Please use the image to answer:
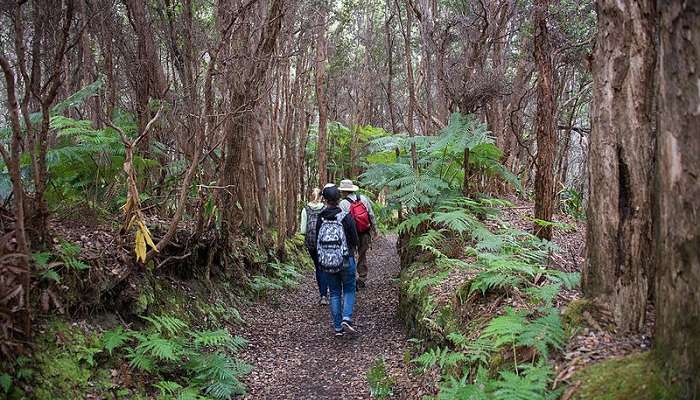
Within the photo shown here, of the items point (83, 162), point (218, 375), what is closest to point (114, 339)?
point (218, 375)

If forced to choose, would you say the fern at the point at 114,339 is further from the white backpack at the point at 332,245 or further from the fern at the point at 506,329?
the fern at the point at 506,329

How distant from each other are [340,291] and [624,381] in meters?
4.28

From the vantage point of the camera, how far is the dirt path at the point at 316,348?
16.7ft

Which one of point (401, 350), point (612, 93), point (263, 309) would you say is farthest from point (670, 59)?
point (263, 309)

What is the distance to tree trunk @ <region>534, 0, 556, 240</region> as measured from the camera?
5.94 meters

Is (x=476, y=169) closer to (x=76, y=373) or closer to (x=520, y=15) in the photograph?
(x=520, y=15)

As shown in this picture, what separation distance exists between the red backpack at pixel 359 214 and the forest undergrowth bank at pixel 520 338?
7.18 ft

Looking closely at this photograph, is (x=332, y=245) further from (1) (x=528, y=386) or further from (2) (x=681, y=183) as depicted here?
(2) (x=681, y=183)

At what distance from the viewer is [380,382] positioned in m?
4.89

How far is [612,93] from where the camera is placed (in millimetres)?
3020

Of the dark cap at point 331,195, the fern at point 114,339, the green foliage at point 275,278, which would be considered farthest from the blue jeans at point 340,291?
the fern at point 114,339

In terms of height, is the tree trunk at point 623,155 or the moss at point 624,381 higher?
the tree trunk at point 623,155

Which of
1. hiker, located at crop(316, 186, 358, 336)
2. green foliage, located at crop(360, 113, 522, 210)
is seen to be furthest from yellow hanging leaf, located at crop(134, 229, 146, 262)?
green foliage, located at crop(360, 113, 522, 210)

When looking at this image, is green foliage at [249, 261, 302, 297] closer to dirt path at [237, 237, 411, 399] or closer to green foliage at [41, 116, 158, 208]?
dirt path at [237, 237, 411, 399]
